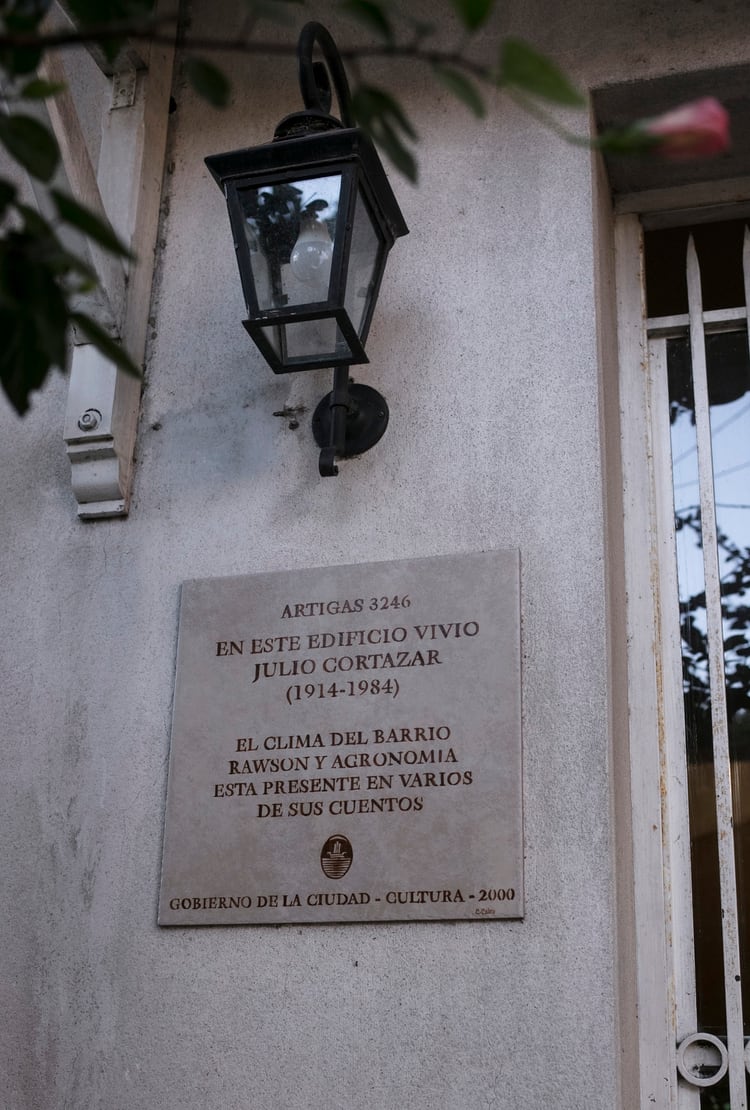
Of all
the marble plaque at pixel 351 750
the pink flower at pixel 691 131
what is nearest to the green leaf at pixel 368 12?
the pink flower at pixel 691 131

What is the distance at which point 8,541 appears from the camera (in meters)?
3.65

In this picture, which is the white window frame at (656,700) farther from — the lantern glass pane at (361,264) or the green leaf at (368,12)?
the green leaf at (368,12)

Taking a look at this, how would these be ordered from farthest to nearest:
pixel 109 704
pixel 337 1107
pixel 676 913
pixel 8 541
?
pixel 8 541 < pixel 109 704 < pixel 676 913 < pixel 337 1107

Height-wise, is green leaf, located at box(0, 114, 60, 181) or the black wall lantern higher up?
the black wall lantern

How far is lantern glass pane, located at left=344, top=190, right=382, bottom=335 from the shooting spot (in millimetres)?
3062

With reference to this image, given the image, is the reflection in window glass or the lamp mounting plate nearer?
the reflection in window glass

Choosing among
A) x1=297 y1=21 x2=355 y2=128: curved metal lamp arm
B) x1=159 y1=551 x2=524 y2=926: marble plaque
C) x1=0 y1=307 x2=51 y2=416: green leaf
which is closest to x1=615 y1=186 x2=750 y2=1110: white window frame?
x1=159 y1=551 x2=524 y2=926: marble plaque

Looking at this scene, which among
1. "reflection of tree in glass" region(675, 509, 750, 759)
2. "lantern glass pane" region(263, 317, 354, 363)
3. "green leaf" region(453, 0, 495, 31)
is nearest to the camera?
"green leaf" region(453, 0, 495, 31)

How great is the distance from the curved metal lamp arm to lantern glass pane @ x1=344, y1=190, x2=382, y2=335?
0.21m

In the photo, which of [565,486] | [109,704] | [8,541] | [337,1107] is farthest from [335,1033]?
[8,541]

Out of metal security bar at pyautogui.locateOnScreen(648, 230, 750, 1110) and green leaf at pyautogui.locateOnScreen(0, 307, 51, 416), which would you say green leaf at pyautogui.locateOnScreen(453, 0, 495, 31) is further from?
metal security bar at pyautogui.locateOnScreen(648, 230, 750, 1110)

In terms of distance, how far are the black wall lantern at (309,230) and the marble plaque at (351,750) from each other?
53 centimetres

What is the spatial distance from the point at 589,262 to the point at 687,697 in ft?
3.40

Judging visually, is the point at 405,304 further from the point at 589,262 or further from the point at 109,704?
the point at 109,704
